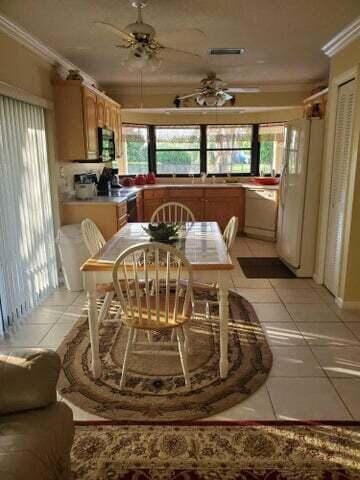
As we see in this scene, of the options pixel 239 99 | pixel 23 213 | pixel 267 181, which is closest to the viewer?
pixel 23 213

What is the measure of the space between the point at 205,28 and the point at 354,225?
219cm

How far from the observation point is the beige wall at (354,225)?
3221 mm

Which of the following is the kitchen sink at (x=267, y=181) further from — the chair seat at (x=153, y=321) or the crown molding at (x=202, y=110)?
the chair seat at (x=153, y=321)

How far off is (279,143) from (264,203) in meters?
1.38

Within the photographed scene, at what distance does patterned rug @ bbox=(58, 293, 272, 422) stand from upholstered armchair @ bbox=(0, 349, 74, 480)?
2.43ft

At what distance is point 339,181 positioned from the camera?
3635 mm

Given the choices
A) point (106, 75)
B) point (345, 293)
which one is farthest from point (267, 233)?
point (106, 75)

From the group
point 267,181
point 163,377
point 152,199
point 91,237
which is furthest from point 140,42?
point 267,181

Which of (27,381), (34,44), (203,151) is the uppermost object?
(34,44)

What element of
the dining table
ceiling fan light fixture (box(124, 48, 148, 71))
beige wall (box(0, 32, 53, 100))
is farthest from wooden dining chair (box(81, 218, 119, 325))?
beige wall (box(0, 32, 53, 100))

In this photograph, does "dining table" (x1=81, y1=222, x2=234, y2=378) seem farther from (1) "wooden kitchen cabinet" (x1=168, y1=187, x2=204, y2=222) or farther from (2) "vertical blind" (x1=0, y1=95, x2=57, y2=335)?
(1) "wooden kitchen cabinet" (x1=168, y1=187, x2=204, y2=222)

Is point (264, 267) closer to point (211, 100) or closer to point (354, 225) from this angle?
point (354, 225)

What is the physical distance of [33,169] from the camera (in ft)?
11.9

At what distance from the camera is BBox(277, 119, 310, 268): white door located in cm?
413
